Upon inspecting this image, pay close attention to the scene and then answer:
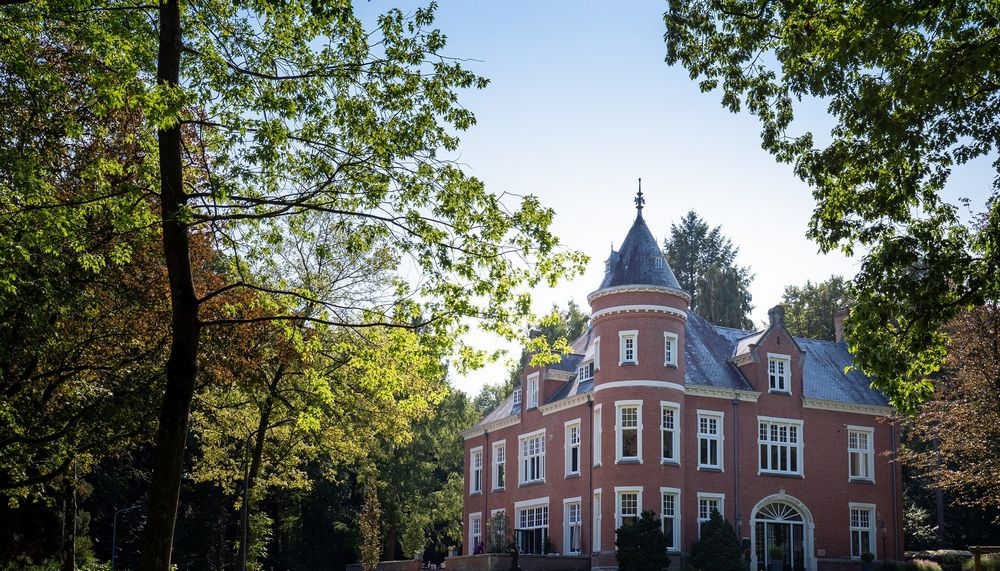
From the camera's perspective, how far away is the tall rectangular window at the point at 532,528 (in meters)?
42.6

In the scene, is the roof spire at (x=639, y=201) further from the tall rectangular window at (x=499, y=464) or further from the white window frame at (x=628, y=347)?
the tall rectangular window at (x=499, y=464)

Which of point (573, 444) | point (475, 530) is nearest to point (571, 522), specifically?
point (573, 444)

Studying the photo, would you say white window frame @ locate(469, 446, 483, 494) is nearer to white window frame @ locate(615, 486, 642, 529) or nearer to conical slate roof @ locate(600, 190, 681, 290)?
white window frame @ locate(615, 486, 642, 529)

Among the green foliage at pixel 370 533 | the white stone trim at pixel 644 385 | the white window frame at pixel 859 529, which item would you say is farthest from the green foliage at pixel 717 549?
the green foliage at pixel 370 533

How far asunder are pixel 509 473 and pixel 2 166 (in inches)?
1386

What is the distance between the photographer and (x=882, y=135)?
14.2m

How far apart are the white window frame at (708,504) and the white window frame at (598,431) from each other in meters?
4.10

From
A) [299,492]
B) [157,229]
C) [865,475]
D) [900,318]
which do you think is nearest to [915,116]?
[900,318]

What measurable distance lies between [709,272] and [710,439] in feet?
92.5

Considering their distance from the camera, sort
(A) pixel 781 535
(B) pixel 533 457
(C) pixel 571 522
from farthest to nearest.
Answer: (B) pixel 533 457, (C) pixel 571 522, (A) pixel 781 535

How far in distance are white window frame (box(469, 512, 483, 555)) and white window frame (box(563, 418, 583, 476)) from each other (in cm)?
906

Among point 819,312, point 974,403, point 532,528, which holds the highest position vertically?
point 819,312

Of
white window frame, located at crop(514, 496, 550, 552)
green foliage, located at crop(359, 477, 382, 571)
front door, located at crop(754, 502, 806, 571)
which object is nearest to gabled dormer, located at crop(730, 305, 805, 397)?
front door, located at crop(754, 502, 806, 571)

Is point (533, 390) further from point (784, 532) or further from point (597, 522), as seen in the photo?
point (784, 532)
